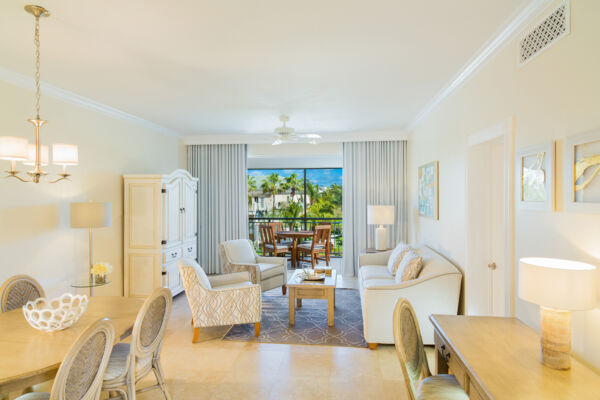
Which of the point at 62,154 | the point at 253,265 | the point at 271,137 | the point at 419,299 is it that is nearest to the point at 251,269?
the point at 253,265

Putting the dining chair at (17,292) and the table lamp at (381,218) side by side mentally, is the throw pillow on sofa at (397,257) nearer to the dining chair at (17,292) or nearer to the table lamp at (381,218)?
the table lamp at (381,218)

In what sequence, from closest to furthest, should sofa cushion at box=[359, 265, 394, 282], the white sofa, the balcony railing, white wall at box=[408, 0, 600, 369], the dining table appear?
white wall at box=[408, 0, 600, 369], the white sofa, sofa cushion at box=[359, 265, 394, 282], the dining table, the balcony railing

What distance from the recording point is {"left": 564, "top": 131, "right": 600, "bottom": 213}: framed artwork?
1.54 metres

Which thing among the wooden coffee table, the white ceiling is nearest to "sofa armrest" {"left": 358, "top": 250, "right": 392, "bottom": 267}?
the wooden coffee table

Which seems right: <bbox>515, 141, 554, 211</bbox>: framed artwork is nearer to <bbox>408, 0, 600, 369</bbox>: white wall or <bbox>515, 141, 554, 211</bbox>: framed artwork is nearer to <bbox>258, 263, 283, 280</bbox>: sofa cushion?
<bbox>408, 0, 600, 369</bbox>: white wall

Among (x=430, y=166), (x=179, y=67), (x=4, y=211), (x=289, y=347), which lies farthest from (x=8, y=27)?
(x=430, y=166)

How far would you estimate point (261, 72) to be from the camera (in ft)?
10.3

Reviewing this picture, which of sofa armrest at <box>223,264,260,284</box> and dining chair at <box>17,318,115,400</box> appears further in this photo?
sofa armrest at <box>223,264,260,284</box>

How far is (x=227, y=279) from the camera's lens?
4086 mm

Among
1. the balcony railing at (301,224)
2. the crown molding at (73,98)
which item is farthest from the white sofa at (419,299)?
the balcony railing at (301,224)

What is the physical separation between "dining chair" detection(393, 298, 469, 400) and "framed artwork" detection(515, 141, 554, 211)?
0.96 m

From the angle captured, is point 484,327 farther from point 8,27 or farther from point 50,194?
point 50,194

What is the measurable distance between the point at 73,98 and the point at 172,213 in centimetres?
185

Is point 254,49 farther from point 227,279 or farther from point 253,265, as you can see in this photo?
point 253,265
